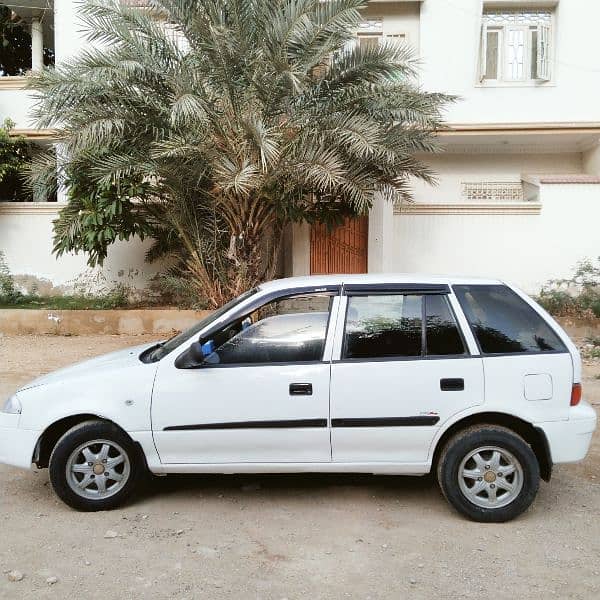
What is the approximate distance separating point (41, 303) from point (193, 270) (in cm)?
402

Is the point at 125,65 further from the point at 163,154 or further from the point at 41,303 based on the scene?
the point at 41,303

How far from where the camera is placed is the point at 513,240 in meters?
12.7

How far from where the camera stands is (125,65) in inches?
350

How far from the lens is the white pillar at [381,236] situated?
12961 millimetres

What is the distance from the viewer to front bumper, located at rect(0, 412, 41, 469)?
4.33 m

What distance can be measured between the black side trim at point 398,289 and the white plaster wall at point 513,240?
8.40m

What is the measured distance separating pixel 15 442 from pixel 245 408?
1592mm

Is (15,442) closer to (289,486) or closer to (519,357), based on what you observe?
(289,486)

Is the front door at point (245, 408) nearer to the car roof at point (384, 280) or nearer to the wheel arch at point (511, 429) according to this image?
the car roof at point (384, 280)

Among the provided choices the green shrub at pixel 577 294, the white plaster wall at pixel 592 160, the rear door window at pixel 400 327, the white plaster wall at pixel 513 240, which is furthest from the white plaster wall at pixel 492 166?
the rear door window at pixel 400 327

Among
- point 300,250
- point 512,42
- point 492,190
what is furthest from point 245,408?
point 512,42

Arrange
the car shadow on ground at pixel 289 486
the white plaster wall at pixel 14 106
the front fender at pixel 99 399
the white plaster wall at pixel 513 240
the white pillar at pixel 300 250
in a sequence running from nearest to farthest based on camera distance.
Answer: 1. the front fender at pixel 99 399
2. the car shadow on ground at pixel 289 486
3. the white plaster wall at pixel 513 240
4. the white pillar at pixel 300 250
5. the white plaster wall at pixel 14 106

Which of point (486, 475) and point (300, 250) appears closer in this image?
point (486, 475)

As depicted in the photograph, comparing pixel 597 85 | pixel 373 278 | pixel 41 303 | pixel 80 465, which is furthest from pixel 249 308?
pixel 597 85
